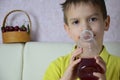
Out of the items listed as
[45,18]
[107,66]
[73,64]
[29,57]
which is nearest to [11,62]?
[29,57]

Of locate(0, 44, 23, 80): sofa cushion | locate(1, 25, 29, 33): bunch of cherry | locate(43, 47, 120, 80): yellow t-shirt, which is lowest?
locate(0, 44, 23, 80): sofa cushion

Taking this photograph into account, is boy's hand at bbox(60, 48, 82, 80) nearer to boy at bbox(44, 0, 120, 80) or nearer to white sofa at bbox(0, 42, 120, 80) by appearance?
boy at bbox(44, 0, 120, 80)

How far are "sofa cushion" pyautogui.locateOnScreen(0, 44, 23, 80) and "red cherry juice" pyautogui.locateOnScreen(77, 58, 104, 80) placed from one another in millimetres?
916

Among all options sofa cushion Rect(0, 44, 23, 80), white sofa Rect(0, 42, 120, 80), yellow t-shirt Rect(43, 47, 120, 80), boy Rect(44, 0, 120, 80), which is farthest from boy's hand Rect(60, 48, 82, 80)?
sofa cushion Rect(0, 44, 23, 80)

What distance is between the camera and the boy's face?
895 millimetres

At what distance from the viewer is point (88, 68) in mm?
770

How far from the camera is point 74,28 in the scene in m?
0.92

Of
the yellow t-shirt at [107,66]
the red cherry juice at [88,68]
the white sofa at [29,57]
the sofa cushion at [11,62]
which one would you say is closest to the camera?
the red cherry juice at [88,68]

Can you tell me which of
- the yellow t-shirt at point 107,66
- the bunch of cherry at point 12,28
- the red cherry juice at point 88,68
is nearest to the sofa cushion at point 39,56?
the bunch of cherry at point 12,28

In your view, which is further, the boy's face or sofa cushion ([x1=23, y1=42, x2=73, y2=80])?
sofa cushion ([x1=23, y1=42, x2=73, y2=80])

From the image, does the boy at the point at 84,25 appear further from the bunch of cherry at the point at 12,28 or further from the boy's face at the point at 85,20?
the bunch of cherry at the point at 12,28

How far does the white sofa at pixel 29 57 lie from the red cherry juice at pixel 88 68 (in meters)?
→ 0.69

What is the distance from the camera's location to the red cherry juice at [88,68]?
0.77 m

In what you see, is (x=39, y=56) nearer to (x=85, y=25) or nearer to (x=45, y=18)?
(x=45, y=18)
